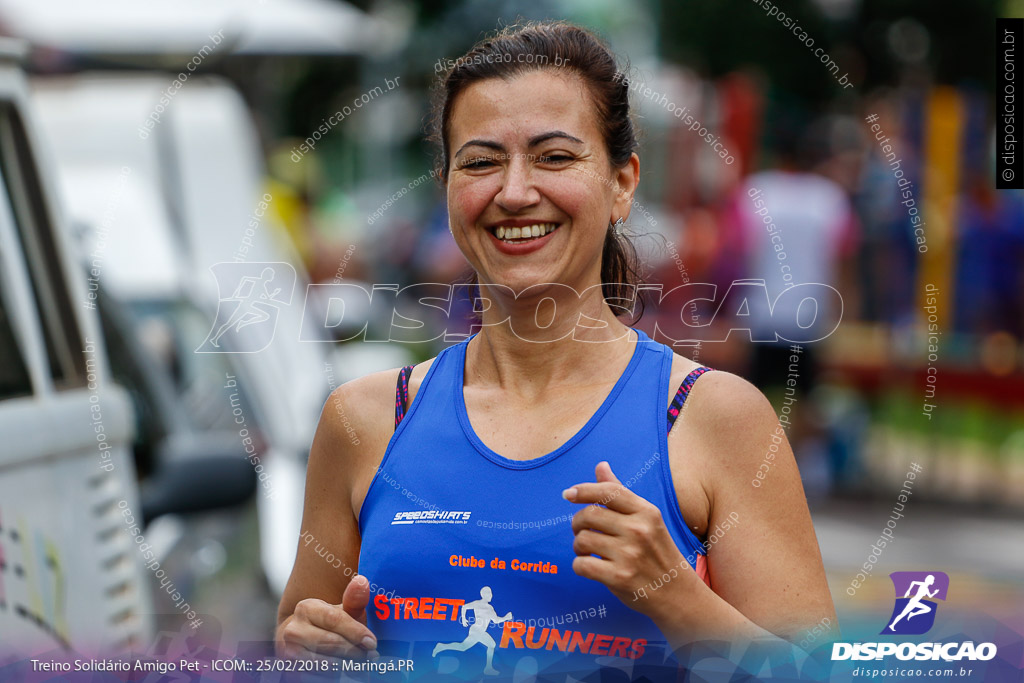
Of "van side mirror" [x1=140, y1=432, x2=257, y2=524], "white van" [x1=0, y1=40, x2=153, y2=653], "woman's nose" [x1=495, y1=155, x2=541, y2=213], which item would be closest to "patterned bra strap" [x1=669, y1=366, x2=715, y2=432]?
"woman's nose" [x1=495, y1=155, x2=541, y2=213]

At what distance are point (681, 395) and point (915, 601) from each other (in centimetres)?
52

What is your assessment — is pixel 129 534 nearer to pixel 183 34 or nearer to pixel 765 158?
pixel 183 34

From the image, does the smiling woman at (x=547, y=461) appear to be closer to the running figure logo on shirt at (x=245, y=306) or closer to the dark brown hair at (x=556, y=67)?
the dark brown hair at (x=556, y=67)

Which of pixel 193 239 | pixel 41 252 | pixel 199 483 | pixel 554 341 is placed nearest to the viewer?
pixel 554 341

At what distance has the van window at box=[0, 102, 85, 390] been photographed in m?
2.88

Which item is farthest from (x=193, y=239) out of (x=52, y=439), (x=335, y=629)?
(x=335, y=629)

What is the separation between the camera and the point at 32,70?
5406 mm

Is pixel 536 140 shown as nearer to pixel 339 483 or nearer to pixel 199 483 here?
pixel 339 483

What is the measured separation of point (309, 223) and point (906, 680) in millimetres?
11665

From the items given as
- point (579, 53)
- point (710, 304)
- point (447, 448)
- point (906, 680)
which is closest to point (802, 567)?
point (906, 680)

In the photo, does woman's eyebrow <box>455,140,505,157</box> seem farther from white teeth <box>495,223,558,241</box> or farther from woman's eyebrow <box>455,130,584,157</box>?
white teeth <box>495,223,558,241</box>

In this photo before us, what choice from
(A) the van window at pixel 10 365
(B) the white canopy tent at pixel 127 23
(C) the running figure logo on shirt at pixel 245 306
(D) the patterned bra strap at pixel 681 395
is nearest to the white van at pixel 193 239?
(C) the running figure logo on shirt at pixel 245 306

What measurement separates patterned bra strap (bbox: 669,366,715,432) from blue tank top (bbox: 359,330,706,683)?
14 mm

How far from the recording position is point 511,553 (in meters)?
1.85
